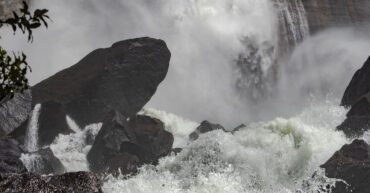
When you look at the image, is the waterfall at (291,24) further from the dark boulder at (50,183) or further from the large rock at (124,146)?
the dark boulder at (50,183)

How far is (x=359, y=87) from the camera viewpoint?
92.6 feet

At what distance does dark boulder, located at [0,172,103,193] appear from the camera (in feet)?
30.5

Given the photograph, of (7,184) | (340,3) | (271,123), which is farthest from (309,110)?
(340,3)

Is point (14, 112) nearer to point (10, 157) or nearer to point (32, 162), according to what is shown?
point (32, 162)

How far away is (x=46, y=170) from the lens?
22.9m

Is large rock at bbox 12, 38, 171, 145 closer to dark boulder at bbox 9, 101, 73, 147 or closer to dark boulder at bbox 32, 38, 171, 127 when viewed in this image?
dark boulder at bbox 32, 38, 171, 127

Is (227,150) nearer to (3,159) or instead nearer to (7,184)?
(3,159)

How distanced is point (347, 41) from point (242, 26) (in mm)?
17344

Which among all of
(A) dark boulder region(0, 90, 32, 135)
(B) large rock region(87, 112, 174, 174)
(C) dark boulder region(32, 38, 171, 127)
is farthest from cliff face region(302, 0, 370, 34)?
(A) dark boulder region(0, 90, 32, 135)

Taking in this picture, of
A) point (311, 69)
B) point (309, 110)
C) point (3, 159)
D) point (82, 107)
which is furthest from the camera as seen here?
point (311, 69)

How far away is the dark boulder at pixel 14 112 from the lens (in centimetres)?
2584

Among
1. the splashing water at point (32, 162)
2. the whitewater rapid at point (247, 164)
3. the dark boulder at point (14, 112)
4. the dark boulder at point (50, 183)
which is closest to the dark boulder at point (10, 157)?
the splashing water at point (32, 162)

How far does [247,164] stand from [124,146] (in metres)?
7.19

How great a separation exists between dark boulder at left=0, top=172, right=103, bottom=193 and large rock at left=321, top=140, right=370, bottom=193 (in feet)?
30.6
